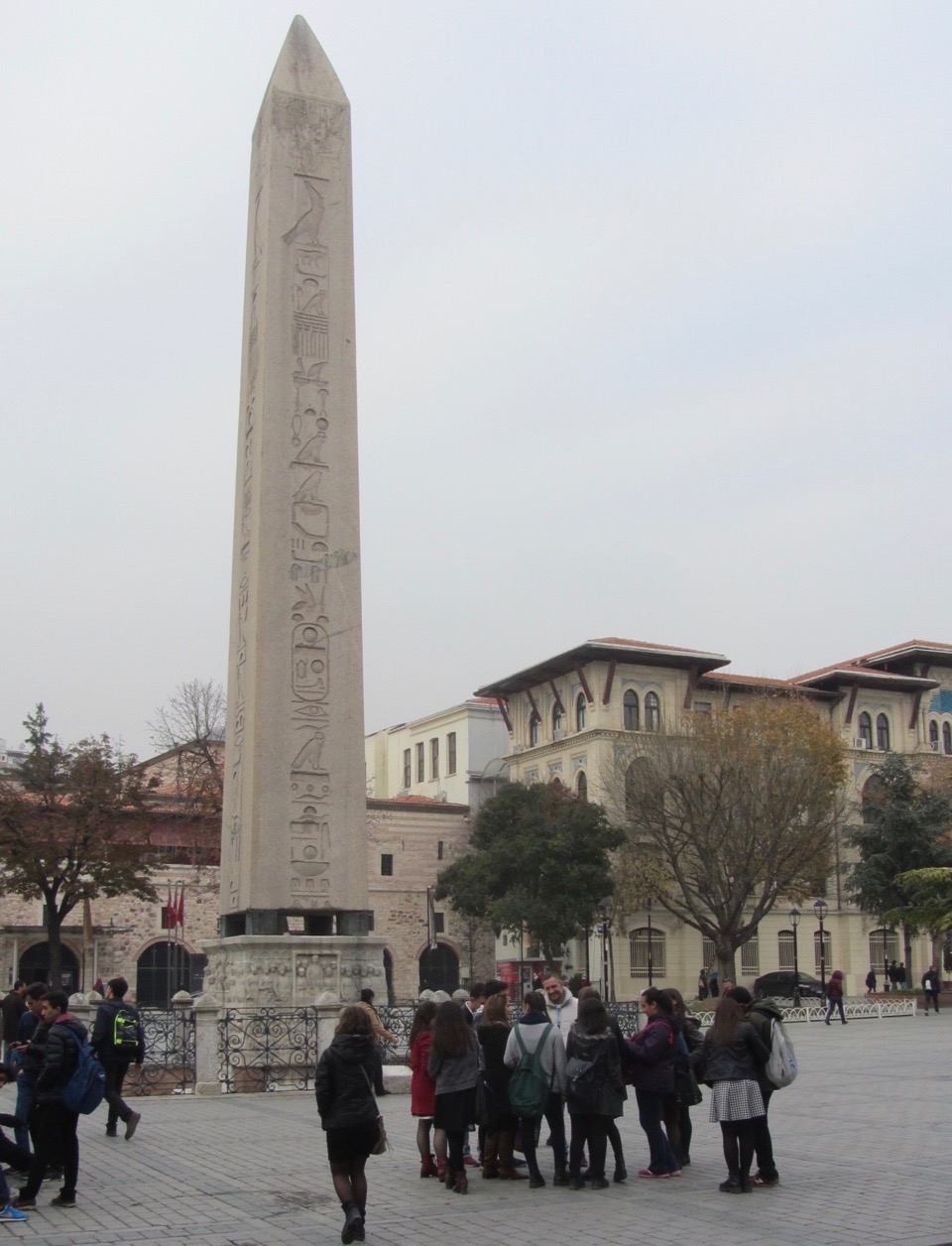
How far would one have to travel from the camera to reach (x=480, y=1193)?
902 centimetres

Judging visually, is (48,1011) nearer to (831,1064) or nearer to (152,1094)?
(152,1094)

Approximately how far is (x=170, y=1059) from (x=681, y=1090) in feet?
36.0

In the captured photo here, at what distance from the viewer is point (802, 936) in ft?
179

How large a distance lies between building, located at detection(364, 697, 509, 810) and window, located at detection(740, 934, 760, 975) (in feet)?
38.4

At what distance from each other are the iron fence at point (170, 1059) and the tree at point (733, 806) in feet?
75.8

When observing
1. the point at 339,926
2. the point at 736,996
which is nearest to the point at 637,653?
the point at 339,926

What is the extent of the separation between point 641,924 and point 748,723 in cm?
1297

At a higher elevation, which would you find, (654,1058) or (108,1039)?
(654,1058)

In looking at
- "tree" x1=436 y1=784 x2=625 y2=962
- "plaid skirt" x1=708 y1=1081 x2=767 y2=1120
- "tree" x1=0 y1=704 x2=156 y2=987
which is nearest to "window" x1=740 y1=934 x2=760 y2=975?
"tree" x1=436 y1=784 x2=625 y2=962

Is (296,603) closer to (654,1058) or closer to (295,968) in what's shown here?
(295,968)

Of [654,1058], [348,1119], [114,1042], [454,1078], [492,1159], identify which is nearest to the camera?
[348,1119]

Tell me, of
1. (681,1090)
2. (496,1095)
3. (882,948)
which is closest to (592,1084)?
(496,1095)

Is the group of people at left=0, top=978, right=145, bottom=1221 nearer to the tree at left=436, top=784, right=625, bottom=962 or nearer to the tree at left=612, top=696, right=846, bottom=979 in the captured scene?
the tree at left=612, top=696, right=846, bottom=979

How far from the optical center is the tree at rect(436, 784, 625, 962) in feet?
147
